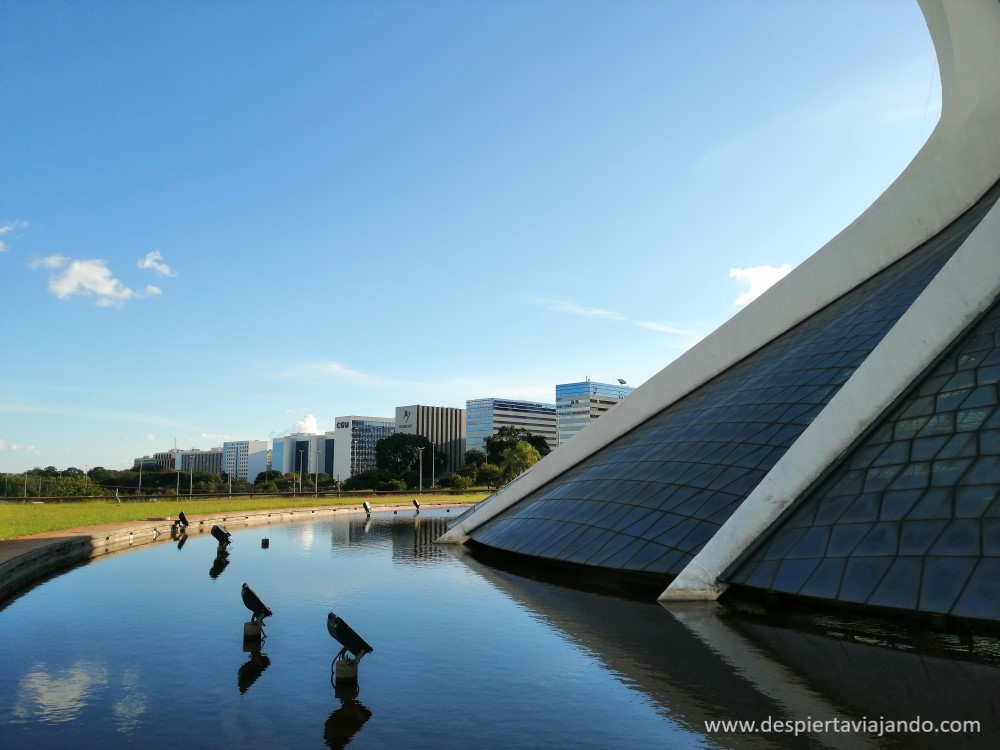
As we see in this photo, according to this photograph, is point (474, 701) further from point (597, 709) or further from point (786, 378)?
point (786, 378)

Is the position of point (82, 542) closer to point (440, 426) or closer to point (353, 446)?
point (440, 426)

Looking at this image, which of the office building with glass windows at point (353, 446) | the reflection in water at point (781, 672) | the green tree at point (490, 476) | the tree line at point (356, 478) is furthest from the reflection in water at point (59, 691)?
the office building with glass windows at point (353, 446)

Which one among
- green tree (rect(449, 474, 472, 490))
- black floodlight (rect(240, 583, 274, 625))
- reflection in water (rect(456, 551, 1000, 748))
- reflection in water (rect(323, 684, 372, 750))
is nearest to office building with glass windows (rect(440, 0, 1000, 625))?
reflection in water (rect(456, 551, 1000, 748))

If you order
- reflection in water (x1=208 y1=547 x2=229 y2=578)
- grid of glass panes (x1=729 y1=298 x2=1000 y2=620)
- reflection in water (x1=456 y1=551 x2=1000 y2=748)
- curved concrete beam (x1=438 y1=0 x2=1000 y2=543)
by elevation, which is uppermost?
curved concrete beam (x1=438 y1=0 x2=1000 y2=543)

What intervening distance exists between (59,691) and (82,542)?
49.2ft

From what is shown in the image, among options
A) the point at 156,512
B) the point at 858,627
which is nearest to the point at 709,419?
the point at 858,627

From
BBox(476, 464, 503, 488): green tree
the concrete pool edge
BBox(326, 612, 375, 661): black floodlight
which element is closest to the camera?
BBox(326, 612, 375, 661): black floodlight

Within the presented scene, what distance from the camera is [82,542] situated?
20812mm

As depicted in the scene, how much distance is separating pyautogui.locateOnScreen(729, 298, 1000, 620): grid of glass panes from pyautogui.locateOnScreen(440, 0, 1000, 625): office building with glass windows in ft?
0.09

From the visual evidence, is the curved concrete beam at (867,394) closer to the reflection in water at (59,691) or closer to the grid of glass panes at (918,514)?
the grid of glass panes at (918,514)

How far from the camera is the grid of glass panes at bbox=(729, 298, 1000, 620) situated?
355 inches

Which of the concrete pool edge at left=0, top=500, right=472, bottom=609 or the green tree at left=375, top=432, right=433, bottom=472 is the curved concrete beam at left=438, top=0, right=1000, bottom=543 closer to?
the concrete pool edge at left=0, top=500, right=472, bottom=609

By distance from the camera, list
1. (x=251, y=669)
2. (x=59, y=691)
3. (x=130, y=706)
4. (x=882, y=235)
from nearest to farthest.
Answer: (x=130, y=706), (x=59, y=691), (x=251, y=669), (x=882, y=235)

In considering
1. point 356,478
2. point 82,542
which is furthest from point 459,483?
point 82,542
